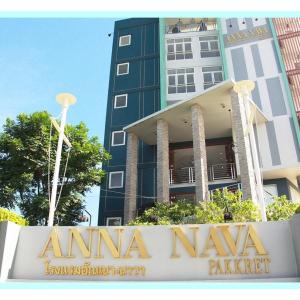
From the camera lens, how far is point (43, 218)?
17547mm

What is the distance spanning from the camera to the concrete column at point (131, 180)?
63.0 ft

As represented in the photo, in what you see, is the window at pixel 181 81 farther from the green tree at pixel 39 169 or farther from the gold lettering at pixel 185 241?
the gold lettering at pixel 185 241

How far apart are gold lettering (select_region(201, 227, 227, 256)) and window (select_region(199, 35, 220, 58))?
2001cm

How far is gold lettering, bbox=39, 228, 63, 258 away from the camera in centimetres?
724

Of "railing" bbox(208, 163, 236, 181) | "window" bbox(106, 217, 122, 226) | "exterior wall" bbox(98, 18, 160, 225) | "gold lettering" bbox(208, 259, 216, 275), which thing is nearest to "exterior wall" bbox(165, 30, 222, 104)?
"exterior wall" bbox(98, 18, 160, 225)

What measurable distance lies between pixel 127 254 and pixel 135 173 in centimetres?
1348

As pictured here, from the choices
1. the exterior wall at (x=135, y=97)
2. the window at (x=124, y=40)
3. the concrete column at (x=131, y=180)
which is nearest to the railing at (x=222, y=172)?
the exterior wall at (x=135, y=97)

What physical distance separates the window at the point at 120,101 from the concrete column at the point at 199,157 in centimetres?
748

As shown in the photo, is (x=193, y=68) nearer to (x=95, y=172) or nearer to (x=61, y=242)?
(x=95, y=172)

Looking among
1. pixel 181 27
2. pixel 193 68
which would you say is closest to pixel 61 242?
A: pixel 193 68

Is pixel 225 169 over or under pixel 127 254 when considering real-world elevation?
over

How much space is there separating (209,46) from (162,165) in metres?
11.3

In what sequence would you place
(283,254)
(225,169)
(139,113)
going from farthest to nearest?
1. (139,113)
2. (225,169)
3. (283,254)

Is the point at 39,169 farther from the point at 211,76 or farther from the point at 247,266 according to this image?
the point at 247,266
